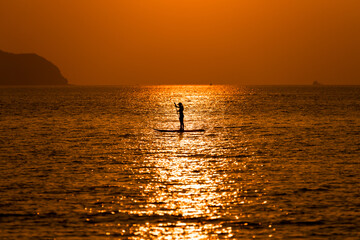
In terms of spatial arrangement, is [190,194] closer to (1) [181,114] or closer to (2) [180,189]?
(2) [180,189]

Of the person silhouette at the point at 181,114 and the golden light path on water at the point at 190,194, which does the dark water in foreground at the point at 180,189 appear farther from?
the person silhouette at the point at 181,114

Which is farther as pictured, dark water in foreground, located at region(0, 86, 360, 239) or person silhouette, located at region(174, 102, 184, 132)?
person silhouette, located at region(174, 102, 184, 132)

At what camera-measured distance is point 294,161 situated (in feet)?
127

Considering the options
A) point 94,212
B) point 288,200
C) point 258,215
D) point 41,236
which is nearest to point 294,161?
Result: point 288,200

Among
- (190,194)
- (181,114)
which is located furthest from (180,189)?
(181,114)

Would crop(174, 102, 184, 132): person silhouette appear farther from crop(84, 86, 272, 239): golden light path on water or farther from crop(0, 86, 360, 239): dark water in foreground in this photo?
crop(84, 86, 272, 239): golden light path on water

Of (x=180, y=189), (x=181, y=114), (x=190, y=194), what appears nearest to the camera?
(x=190, y=194)

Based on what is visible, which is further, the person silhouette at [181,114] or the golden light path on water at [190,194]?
the person silhouette at [181,114]

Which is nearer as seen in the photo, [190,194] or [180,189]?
[190,194]

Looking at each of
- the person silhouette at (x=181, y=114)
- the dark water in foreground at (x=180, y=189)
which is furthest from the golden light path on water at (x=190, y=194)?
A: the person silhouette at (x=181, y=114)

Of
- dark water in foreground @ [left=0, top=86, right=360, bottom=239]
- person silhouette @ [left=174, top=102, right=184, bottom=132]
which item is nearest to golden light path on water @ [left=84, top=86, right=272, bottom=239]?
dark water in foreground @ [left=0, top=86, right=360, bottom=239]

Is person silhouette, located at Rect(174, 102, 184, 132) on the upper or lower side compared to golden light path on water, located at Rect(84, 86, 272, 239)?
upper

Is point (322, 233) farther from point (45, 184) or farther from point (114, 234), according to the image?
point (45, 184)

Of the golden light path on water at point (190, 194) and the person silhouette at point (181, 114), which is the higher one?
the person silhouette at point (181, 114)
